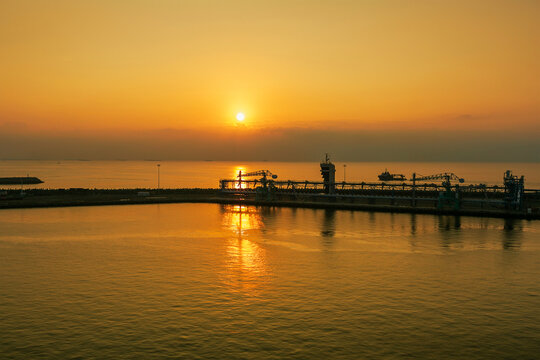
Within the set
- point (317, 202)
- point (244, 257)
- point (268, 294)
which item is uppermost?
point (317, 202)

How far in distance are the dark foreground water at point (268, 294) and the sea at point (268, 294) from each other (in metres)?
0.09

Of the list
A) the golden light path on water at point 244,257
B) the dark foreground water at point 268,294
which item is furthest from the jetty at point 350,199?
the golden light path on water at point 244,257

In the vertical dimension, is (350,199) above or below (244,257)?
above

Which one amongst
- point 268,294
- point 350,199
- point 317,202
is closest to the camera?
point 268,294

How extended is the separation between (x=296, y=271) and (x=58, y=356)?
15.9m

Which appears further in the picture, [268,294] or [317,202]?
[317,202]

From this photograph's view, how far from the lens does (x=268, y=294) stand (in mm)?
24016

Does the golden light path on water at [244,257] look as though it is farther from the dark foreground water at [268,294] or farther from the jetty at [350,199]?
the jetty at [350,199]

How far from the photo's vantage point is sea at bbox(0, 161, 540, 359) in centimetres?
1745

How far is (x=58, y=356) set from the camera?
16359 mm

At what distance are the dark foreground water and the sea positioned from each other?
9 cm

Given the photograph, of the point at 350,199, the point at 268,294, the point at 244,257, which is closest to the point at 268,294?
the point at 268,294

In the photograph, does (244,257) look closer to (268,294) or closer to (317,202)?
(268,294)

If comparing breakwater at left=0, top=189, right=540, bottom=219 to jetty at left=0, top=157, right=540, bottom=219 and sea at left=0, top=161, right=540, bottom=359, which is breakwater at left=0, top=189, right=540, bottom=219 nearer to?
jetty at left=0, top=157, right=540, bottom=219
